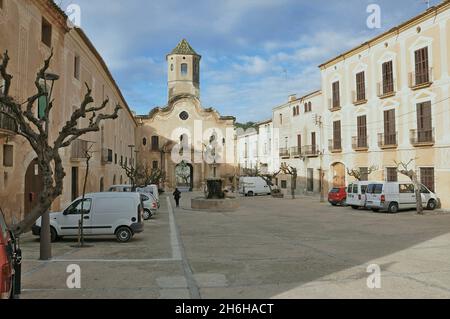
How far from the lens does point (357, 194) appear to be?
82.7 feet

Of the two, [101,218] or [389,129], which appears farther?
[389,129]

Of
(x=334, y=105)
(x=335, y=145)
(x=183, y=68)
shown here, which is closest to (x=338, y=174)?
(x=335, y=145)

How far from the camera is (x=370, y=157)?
31.3 m

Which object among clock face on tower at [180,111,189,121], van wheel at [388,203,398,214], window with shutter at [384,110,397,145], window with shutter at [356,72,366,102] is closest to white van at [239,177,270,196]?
window with shutter at [356,72,366,102]

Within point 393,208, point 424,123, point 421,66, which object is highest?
point 421,66

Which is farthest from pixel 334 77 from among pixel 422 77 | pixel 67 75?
pixel 67 75

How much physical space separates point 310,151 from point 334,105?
→ 5840mm

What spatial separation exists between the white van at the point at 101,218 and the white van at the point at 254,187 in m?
32.5

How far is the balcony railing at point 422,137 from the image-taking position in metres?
25.4

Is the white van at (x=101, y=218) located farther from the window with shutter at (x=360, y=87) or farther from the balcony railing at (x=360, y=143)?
the window with shutter at (x=360, y=87)

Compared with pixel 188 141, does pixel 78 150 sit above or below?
below

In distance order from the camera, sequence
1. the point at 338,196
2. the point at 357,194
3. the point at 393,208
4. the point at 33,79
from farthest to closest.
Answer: the point at 338,196, the point at 357,194, the point at 393,208, the point at 33,79

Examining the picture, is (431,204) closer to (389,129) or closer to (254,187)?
(389,129)

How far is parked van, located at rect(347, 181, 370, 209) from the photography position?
24.8 meters
